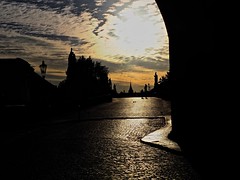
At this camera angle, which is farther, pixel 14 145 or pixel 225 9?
pixel 14 145

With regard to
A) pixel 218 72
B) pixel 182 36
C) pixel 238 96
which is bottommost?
pixel 238 96

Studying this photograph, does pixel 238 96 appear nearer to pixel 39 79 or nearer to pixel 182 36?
pixel 182 36

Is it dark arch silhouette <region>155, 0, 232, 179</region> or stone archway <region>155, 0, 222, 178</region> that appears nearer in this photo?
dark arch silhouette <region>155, 0, 232, 179</region>

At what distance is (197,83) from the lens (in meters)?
9.82

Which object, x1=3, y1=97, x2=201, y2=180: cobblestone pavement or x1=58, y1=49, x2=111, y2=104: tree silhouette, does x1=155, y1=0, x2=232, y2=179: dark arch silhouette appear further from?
x1=58, y1=49, x2=111, y2=104: tree silhouette

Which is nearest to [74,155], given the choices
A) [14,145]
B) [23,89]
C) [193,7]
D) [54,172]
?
[54,172]

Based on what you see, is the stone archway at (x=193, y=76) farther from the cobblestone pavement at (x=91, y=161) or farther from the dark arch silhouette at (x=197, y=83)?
the cobblestone pavement at (x=91, y=161)

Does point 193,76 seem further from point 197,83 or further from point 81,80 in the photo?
point 81,80

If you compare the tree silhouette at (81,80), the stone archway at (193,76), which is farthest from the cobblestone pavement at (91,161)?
the tree silhouette at (81,80)

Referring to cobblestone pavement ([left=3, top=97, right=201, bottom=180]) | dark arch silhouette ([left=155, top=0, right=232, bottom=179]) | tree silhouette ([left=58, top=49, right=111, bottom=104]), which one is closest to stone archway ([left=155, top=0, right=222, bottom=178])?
dark arch silhouette ([left=155, top=0, right=232, bottom=179])

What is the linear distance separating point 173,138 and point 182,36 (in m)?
3.62

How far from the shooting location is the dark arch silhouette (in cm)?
831

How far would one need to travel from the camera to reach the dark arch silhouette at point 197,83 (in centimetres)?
831

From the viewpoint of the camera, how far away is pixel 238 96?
7734 mm
